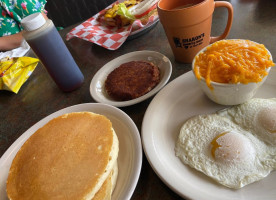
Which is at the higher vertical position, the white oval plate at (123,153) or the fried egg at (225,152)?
the white oval plate at (123,153)

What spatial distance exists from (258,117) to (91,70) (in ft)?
3.36

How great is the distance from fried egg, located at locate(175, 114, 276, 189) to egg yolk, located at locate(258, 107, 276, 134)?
2.1 inches

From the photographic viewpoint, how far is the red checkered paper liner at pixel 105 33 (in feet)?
4.81

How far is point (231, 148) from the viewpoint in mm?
688

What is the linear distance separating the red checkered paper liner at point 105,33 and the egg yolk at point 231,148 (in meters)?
0.96

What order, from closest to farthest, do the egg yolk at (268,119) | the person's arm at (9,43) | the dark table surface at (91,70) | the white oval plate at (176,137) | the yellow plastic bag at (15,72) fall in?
1. the white oval plate at (176,137)
2. the egg yolk at (268,119)
3. the dark table surface at (91,70)
4. the yellow plastic bag at (15,72)
5. the person's arm at (9,43)

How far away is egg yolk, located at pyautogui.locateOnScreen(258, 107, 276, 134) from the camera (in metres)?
0.70

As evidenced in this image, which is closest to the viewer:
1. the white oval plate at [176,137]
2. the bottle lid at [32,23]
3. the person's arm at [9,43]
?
the white oval plate at [176,137]

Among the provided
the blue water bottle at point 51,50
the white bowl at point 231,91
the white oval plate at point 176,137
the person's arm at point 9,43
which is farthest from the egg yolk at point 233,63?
the person's arm at point 9,43

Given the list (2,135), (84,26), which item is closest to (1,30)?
(84,26)

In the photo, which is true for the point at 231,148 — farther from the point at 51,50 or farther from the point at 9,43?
the point at 9,43

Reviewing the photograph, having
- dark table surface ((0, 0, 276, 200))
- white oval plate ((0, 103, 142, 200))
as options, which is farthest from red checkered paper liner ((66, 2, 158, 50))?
white oval plate ((0, 103, 142, 200))

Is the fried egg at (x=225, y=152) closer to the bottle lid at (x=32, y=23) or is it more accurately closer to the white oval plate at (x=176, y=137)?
the white oval plate at (x=176, y=137)

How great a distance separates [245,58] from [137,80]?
1.63ft
